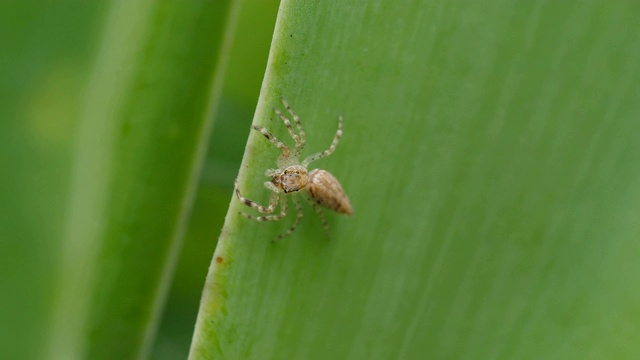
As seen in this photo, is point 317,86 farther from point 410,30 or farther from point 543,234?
point 543,234

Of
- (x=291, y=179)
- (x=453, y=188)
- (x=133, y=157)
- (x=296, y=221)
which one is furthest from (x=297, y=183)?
(x=453, y=188)

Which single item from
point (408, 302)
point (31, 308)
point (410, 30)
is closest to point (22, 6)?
point (31, 308)

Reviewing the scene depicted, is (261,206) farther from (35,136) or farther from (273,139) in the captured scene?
(35,136)

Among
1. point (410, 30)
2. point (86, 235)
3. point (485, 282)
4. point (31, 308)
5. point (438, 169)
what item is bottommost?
point (31, 308)

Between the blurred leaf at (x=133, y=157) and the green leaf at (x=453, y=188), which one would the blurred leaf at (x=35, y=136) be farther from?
the green leaf at (x=453, y=188)

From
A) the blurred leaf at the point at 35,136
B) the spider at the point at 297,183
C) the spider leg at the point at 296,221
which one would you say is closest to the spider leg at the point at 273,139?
the spider at the point at 297,183
